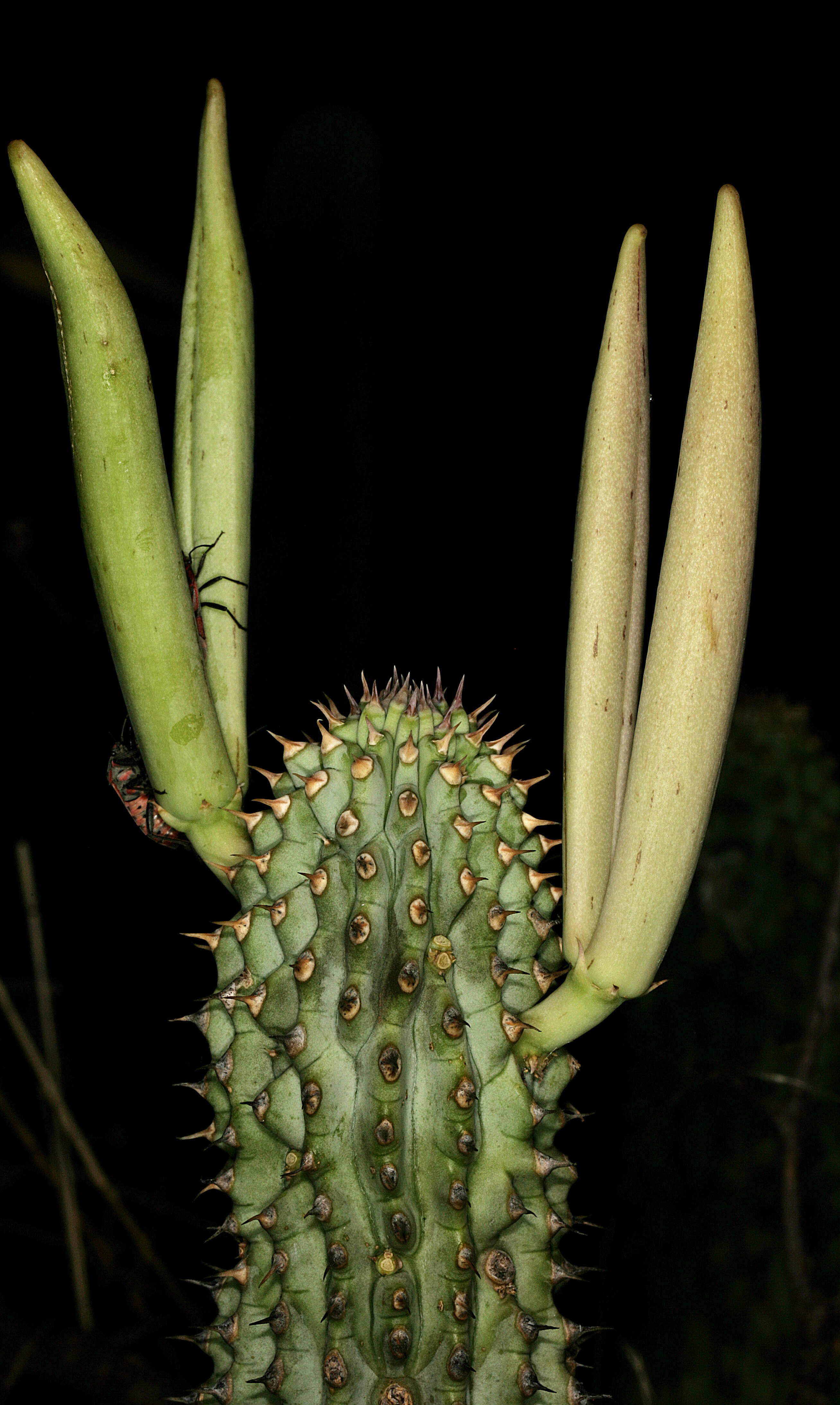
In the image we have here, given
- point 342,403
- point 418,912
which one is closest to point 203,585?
point 418,912

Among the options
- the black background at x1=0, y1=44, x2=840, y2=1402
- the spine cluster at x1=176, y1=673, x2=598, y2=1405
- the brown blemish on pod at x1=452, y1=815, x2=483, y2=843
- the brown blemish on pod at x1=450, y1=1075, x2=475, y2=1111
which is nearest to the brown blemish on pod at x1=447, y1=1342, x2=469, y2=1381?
the spine cluster at x1=176, y1=673, x2=598, y2=1405

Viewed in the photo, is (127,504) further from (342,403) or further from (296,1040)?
(342,403)

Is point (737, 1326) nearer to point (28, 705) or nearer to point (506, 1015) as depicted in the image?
point (506, 1015)

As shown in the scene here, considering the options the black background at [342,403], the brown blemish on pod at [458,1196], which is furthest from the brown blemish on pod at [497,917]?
the black background at [342,403]

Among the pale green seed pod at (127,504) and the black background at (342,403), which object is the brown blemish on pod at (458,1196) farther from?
the black background at (342,403)

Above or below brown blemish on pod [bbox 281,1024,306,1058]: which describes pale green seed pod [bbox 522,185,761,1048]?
above

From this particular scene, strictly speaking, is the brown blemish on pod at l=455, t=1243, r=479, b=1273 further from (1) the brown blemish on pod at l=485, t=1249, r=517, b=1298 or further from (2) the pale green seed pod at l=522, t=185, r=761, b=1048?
(2) the pale green seed pod at l=522, t=185, r=761, b=1048
